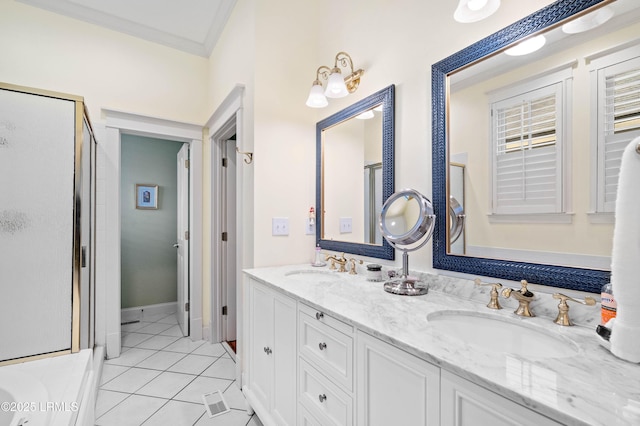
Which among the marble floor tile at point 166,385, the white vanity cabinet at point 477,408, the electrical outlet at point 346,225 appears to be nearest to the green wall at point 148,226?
the marble floor tile at point 166,385

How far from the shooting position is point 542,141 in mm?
1018

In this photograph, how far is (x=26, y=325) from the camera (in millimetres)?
1662

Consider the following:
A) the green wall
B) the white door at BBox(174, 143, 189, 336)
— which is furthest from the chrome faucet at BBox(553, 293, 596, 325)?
the green wall

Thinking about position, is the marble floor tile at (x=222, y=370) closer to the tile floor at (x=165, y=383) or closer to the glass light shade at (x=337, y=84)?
the tile floor at (x=165, y=383)

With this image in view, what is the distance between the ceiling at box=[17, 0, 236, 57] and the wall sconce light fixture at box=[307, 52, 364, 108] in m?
1.16

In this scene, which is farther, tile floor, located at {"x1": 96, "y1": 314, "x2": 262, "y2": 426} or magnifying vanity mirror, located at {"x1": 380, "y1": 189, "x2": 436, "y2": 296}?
tile floor, located at {"x1": 96, "y1": 314, "x2": 262, "y2": 426}

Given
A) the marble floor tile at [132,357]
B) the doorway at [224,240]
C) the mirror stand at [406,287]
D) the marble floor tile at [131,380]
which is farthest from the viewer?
the doorway at [224,240]

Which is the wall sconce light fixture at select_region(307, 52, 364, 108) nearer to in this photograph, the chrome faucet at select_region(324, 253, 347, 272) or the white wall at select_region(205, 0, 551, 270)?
the white wall at select_region(205, 0, 551, 270)

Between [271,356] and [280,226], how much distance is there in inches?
32.9

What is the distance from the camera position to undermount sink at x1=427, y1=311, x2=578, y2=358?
84 centimetres

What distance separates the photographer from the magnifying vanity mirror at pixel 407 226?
1302 mm

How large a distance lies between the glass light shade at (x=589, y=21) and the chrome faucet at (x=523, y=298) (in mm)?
813

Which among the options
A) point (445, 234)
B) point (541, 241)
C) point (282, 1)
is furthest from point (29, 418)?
point (282, 1)

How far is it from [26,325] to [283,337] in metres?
1.46
